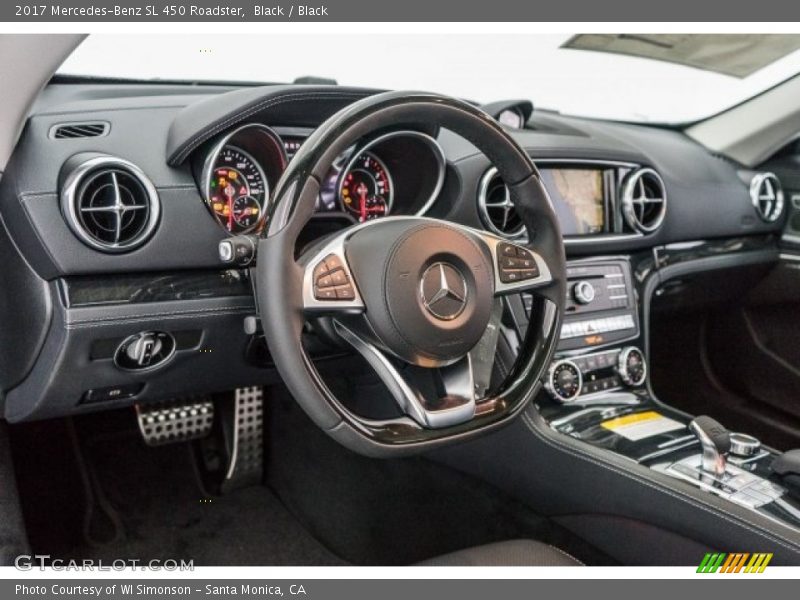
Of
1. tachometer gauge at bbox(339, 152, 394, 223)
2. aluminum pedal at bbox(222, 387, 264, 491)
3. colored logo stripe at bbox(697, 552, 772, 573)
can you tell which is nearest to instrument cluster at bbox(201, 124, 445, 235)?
tachometer gauge at bbox(339, 152, 394, 223)

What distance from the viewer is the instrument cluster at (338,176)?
4.53 feet

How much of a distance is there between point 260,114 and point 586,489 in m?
0.94

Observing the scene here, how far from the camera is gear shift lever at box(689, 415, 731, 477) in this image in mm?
1486

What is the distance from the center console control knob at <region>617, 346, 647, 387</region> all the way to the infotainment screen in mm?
306

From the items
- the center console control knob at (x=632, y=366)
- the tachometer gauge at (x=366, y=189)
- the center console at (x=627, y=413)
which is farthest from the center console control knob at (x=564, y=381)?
the tachometer gauge at (x=366, y=189)

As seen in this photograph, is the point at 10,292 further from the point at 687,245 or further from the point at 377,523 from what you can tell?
the point at 687,245

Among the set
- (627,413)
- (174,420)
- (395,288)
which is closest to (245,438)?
(174,420)

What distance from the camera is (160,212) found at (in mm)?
1321

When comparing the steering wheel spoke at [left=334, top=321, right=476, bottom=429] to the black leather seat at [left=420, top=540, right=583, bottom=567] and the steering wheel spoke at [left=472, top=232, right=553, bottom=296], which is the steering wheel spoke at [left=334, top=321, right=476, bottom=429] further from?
the black leather seat at [left=420, top=540, right=583, bottom=567]

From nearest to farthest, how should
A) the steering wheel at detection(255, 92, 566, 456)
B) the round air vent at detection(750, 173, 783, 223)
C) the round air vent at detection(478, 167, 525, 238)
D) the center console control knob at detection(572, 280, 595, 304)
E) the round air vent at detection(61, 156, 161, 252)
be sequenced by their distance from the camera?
1. the steering wheel at detection(255, 92, 566, 456)
2. the round air vent at detection(61, 156, 161, 252)
3. the round air vent at detection(478, 167, 525, 238)
4. the center console control knob at detection(572, 280, 595, 304)
5. the round air vent at detection(750, 173, 783, 223)

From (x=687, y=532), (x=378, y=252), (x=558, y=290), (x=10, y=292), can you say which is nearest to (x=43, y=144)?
(x=10, y=292)

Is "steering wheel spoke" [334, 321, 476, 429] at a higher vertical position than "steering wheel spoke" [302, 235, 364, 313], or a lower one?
lower

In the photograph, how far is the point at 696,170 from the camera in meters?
2.26

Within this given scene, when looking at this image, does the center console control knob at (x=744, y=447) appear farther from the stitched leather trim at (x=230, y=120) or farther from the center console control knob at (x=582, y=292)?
the stitched leather trim at (x=230, y=120)
